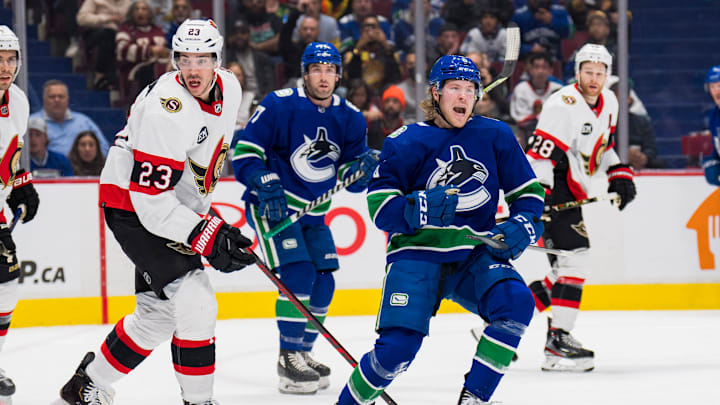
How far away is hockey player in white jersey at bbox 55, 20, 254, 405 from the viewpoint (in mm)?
2805

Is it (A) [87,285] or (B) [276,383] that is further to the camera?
(A) [87,285]

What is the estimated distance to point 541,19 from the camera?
7.12 meters

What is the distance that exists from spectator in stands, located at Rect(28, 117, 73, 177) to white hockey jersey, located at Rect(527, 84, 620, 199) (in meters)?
3.08

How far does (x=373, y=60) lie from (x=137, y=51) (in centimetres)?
157

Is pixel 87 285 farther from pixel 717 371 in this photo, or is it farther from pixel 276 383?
pixel 717 371

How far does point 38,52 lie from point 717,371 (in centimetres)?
452

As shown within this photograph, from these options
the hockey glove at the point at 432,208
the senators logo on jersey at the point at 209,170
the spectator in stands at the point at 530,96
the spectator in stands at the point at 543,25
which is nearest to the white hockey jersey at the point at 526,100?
the spectator in stands at the point at 530,96

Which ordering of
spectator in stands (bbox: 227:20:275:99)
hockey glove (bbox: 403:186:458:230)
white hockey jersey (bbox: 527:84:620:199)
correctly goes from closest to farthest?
1. hockey glove (bbox: 403:186:458:230)
2. white hockey jersey (bbox: 527:84:620:199)
3. spectator in stands (bbox: 227:20:275:99)

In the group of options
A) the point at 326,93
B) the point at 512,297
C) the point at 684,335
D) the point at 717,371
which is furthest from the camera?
the point at 684,335

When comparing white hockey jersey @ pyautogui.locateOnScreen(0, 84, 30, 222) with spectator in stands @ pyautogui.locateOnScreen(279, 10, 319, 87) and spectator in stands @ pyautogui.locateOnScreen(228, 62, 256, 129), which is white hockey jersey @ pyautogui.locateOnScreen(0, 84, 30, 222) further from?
spectator in stands @ pyautogui.locateOnScreen(279, 10, 319, 87)

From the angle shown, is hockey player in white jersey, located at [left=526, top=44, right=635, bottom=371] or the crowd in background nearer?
hockey player in white jersey, located at [left=526, top=44, right=635, bottom=371]

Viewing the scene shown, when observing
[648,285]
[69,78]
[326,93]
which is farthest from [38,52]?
[648,285]

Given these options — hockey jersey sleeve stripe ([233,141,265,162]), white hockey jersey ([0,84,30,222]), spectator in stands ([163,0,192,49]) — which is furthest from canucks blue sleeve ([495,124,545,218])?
spectator in stands ([163,0,192,49])

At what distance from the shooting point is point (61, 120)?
633 centimetres
